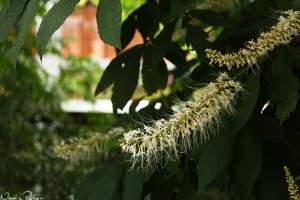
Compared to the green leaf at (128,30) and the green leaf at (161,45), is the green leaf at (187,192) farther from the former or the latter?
the green leaf at (128,30)

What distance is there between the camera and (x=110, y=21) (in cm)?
75

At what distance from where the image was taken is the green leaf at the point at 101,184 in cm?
120

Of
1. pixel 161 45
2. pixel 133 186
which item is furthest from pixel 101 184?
pixel 161 45

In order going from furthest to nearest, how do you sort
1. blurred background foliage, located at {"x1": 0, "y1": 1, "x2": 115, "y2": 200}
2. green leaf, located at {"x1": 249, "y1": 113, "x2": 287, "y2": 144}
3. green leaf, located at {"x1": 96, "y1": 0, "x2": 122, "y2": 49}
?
blurred background foliage, located at {"x1": 0, "y1": 1, "x2": 115, "y2": 200} < green leaf, located at {"x1": 249, "y1": 113, "x2": 287, "y2": 144} < green leaf, located at {"x1": 96, "y1": 0, "x2": 122, "y2": 49}

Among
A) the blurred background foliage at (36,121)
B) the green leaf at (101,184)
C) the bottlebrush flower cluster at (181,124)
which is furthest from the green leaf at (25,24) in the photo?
the blurred background foliage at (36,121)

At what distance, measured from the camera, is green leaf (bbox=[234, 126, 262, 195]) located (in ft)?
3.21

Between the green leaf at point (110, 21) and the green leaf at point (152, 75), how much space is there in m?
0.48

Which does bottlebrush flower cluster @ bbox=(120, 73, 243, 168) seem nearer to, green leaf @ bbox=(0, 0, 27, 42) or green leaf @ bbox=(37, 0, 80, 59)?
green leaf @ bbox=(37, 0, 80, 59)

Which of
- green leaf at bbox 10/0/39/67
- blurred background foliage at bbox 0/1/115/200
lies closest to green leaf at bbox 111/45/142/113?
green leaf at bbox 10/0/39/67

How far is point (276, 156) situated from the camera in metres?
1.17

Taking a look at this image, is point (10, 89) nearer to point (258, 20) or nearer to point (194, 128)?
point (258, 20)

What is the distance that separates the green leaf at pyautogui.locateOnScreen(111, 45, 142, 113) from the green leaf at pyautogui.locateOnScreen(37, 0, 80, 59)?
49 cm

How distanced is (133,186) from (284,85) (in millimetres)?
430

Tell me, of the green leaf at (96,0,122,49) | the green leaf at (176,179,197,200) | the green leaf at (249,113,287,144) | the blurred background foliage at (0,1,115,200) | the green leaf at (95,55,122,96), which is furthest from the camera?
the blurred background foliage at (0,1,115,200)
